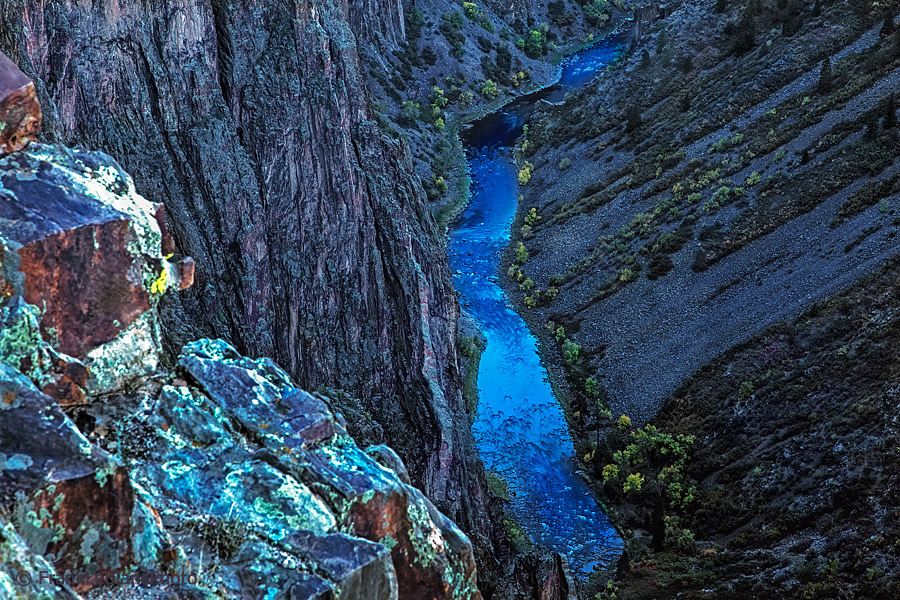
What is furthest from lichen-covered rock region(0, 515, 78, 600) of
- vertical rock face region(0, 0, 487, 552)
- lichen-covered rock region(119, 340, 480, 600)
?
vertical rock face region(0, 0, 487, 552)

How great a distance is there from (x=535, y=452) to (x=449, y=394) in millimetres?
12524

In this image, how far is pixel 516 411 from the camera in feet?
214

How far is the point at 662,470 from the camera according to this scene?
55.7 meters

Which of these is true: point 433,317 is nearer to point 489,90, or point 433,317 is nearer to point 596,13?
point 489,90

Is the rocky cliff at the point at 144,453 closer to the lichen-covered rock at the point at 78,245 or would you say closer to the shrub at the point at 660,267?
the lichen-covered rock at the point at 78,245

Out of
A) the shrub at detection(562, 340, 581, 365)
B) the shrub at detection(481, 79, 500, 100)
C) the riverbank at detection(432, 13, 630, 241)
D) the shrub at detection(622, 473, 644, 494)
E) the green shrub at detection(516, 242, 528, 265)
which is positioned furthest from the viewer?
the shrub at detection(481, 79, 500, 100)

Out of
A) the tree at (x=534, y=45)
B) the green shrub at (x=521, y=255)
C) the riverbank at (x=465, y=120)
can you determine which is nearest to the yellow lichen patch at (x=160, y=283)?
the green shrub at (x=521, y=255)

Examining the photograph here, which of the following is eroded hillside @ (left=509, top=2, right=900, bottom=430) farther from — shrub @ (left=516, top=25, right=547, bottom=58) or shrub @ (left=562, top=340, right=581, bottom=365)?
shrub @ (left=516, top=25, right=547, bottom=58)

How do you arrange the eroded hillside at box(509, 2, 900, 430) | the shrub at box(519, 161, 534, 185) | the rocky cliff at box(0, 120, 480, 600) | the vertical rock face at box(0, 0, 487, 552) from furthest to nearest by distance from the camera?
the shrub at box(519, 161, 534, 185)
the eroded hillside at box(509, 2, 900, 430)
the vertical rock face at box(0, 0, 487, 552)
the rocky cliff at box(0, 120, 480, 600)

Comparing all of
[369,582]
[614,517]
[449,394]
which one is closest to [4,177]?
[369,582]

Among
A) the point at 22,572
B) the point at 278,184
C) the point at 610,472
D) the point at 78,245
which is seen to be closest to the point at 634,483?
the point at 610,472

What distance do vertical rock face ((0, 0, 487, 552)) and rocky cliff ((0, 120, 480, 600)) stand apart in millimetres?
18747

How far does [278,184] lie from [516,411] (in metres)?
28.1

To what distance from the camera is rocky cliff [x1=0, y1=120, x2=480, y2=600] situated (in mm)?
11758
